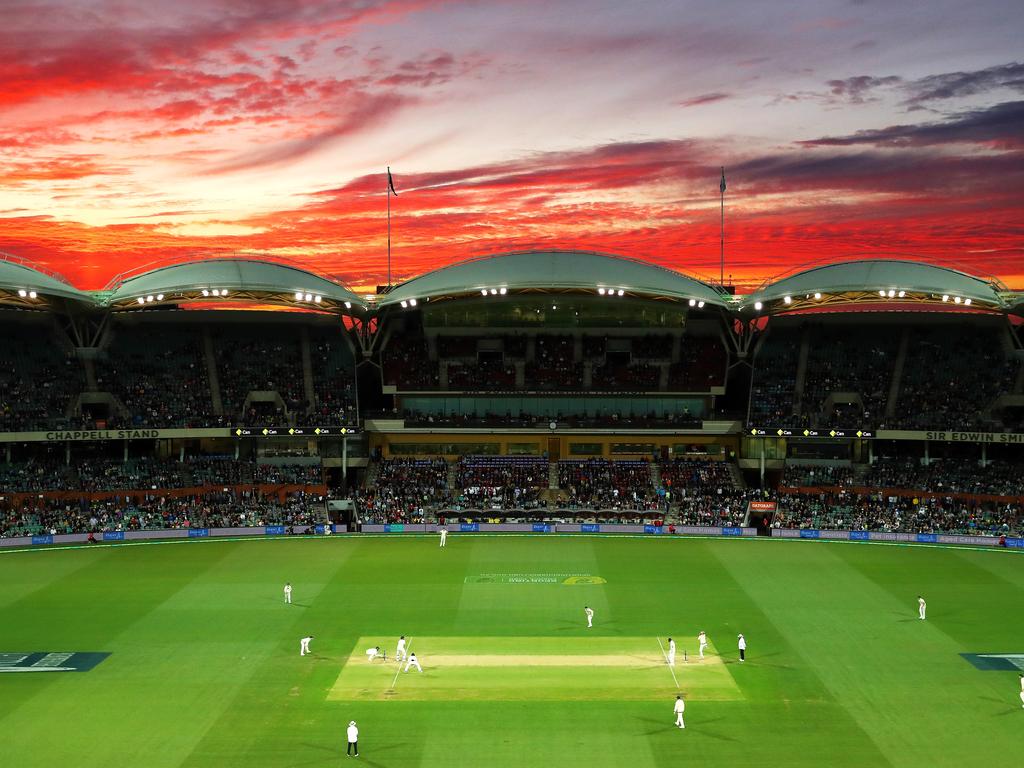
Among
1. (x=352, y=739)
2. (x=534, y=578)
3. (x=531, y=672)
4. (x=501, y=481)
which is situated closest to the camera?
(x=352, y=739)

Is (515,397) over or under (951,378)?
under

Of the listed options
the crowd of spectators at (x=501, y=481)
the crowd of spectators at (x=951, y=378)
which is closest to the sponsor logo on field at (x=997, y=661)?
the crowd of spectators at (x=501, y=481)

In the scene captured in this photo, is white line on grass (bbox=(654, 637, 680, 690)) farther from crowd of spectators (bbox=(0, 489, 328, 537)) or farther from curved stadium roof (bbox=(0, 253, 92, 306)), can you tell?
curved stadium roof (bbox=(0, 253, 92, 306))

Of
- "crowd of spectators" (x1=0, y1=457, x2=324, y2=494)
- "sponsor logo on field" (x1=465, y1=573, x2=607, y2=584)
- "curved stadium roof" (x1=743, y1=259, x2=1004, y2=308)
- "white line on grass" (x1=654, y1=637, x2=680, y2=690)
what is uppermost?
"curved stadium roof" (x1=743, y1=259, x2=1004, y2=308)

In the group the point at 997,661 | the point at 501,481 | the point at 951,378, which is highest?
the point at 951,378

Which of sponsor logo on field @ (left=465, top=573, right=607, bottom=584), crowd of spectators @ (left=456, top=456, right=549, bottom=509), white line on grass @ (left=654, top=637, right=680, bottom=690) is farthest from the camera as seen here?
crowd of spectators @ (left=456, top=456, right=549, bottom=509)

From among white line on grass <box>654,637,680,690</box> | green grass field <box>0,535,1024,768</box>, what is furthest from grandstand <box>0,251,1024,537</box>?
white line on grass <box>654,637,680,690</box>

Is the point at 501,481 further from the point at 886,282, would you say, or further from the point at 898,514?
the point at 886,282

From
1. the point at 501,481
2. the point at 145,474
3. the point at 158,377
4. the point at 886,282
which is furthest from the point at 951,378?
the point at 158,377

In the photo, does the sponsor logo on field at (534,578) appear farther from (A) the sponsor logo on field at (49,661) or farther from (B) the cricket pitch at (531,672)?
(A) the sponsor logo on field at (49,661)
